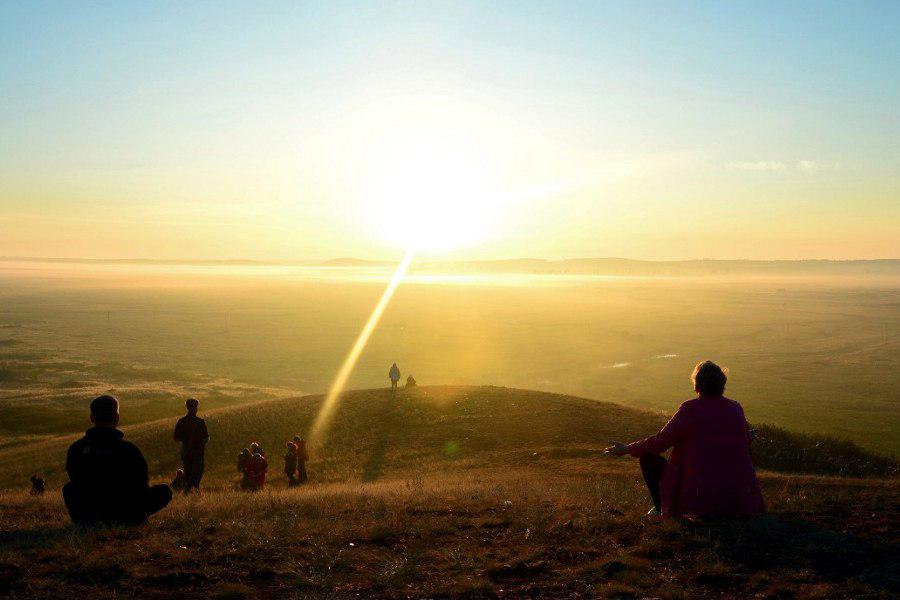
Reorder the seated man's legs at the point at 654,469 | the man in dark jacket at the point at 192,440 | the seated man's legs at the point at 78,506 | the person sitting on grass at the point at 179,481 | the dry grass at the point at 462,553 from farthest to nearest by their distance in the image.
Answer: the person sitting on grass at the point at 179,481, the man in dark jacket at the point at 192,440, the seated man's legs at the point at 654,469, the seated man's legs at the point at 78,506, the dry grass at the point at 462,553

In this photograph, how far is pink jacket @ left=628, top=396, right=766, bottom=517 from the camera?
7.52m

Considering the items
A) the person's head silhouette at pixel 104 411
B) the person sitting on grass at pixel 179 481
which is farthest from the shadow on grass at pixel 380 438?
the person's head silhouette at pixel 104 411

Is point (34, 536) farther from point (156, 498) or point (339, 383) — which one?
point (339, 383)

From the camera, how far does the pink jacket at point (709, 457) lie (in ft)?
24.7

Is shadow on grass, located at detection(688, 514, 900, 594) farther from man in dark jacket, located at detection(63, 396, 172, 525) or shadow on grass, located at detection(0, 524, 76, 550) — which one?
shadow on grass, located at detection(0, 524, 76, 550)

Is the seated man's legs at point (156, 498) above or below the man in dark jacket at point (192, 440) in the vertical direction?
above

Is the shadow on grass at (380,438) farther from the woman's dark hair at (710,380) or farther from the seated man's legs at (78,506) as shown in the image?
the woman's dark hair at (710,380)

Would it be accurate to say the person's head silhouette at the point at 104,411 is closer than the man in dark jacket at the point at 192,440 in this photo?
Yes


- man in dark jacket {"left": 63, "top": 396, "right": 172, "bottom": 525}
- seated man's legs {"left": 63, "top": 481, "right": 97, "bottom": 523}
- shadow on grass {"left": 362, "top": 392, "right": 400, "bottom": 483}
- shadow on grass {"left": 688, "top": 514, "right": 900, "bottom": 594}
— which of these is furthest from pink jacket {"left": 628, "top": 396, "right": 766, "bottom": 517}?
shadow on grass {"left": 362, "top": 392, "right": 400, "bottom": 483}

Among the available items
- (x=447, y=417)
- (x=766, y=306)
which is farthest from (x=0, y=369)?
(x=766, y=306)

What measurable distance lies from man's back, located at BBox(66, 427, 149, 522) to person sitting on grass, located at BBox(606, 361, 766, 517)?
596 cm

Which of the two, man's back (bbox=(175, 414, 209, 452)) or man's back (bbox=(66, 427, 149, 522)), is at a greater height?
man's back (bbox=(66, 427, 149, 522))

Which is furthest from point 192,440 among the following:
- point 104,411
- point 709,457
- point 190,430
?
point 709,457

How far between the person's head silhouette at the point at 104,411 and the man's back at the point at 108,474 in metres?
0.08
